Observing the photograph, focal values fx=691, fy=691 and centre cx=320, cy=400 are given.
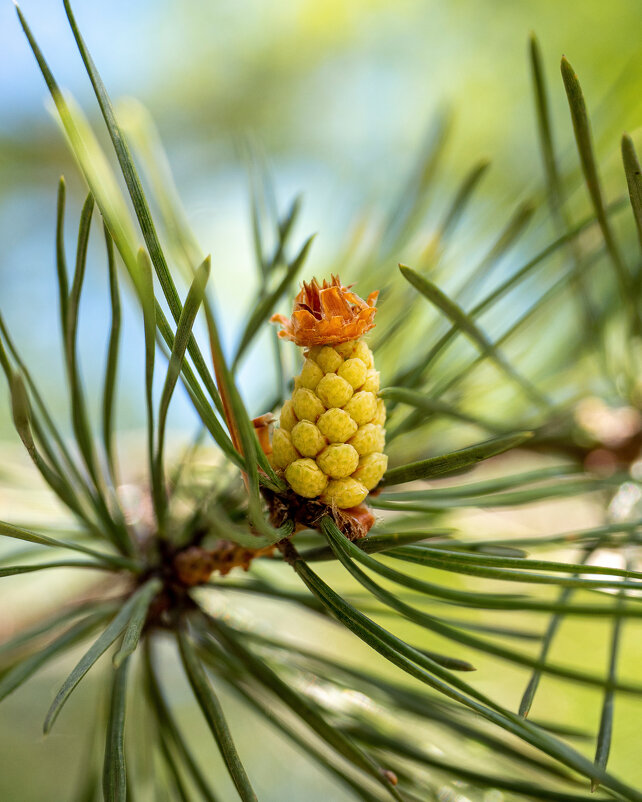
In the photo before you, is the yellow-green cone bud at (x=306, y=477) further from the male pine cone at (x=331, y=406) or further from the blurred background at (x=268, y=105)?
the blurred background at (x=268, y=105)

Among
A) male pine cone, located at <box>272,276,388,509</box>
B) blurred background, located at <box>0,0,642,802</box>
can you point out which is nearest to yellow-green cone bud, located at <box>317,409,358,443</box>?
male pine cone, located at <box>272,276,388,509</box>

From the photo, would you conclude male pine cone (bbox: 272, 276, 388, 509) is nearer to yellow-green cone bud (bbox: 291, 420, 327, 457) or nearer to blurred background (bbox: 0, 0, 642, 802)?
yellow-green cone bud (bbox: 291, 420, 327, 457)

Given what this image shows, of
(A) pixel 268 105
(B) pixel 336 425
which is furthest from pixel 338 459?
(A) pixel 268 105

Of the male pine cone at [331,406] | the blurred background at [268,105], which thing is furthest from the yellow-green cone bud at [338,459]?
the blurred background at [268,105]

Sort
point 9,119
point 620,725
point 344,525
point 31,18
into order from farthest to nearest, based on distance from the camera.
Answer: point 9,119, point 31,18, point 620,725, point 344,525

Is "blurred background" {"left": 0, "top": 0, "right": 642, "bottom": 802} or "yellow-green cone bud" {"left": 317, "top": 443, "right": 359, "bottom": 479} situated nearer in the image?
"yellow-green cone bud" {"left": 317, "top": 443, "right": 359, "bottom": 479}

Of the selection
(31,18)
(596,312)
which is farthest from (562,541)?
(31,18)

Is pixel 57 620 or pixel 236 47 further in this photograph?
pixel 236 47

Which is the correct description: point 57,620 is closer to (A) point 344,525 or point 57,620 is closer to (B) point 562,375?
(A) point 344,525
